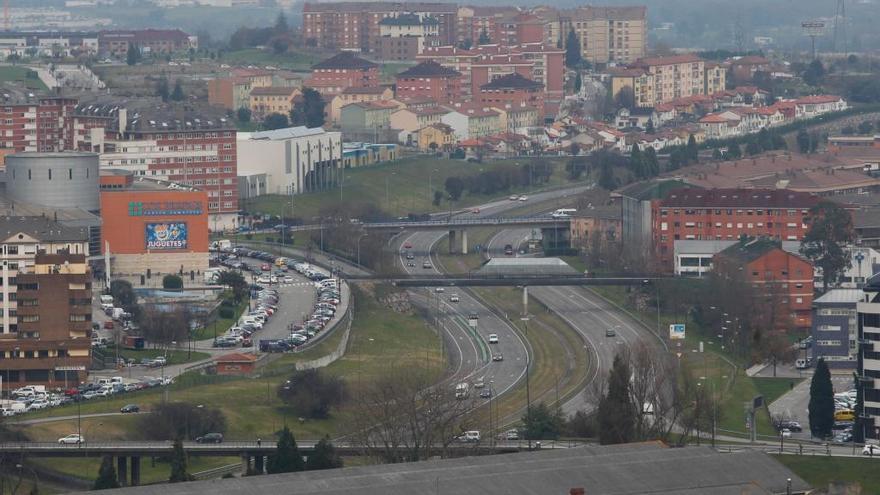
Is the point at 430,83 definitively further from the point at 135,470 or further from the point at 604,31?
the point at 135,470

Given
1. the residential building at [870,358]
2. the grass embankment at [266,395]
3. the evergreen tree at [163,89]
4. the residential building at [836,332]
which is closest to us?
the grass embankment at [266,395]

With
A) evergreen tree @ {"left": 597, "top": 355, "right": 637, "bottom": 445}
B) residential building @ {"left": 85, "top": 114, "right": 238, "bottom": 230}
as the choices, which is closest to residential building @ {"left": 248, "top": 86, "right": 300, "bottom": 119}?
residential building @ {"left": 85, "top": 114, "right": 238, "bottom": 230}

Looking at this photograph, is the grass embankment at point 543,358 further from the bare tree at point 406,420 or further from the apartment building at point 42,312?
the apartment building at point 42,312

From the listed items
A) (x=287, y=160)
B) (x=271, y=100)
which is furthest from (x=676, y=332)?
(x=271, y=100)

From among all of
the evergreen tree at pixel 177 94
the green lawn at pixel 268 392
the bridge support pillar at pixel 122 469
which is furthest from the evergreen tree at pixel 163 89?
the bridge support pillar at pixel 122 469

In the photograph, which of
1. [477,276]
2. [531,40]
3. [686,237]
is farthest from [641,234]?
[531,40]

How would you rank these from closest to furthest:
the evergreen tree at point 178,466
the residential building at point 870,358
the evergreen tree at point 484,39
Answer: the evergreen tree at point 178,466, the residential building at point 870,358, the evergreen tree at point 484,39

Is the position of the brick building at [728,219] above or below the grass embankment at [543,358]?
above
